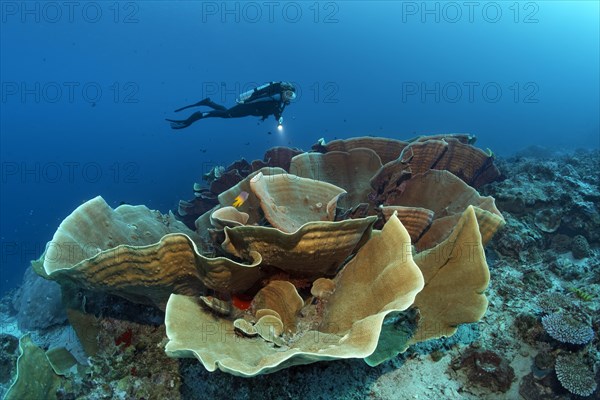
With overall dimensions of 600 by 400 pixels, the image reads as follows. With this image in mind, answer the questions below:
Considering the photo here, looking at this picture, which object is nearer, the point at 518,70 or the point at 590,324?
the point at 590,324

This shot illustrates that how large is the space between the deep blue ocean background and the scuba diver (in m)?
31.5

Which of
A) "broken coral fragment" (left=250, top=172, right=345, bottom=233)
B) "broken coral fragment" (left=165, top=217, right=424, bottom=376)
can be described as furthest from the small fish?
"broken coral fragment" (left=165, top=217, right=424, bottom=376)

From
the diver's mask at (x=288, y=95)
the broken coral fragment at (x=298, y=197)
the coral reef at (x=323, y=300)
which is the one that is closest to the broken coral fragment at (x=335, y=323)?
the coral reef at (x=323, y=300)

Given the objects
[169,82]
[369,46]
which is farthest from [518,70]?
[169,82]

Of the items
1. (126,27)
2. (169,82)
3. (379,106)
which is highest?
(126,27)

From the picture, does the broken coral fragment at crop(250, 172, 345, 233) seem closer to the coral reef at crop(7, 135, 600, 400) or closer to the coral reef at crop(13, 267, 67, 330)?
the coral reef at crop(7, 135, 600, 400)

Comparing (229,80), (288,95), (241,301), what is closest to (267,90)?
(288,95)

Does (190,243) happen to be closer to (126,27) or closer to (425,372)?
(425,372)

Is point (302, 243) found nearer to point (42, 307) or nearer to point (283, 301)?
point (283, 301)

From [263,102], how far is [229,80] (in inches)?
3450

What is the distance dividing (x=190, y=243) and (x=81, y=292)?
5.94 feet

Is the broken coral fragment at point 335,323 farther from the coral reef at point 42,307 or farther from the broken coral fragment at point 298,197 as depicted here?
the coral reef at point 42,307

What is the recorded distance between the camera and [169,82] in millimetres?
98125

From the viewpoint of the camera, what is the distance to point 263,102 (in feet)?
33.9
